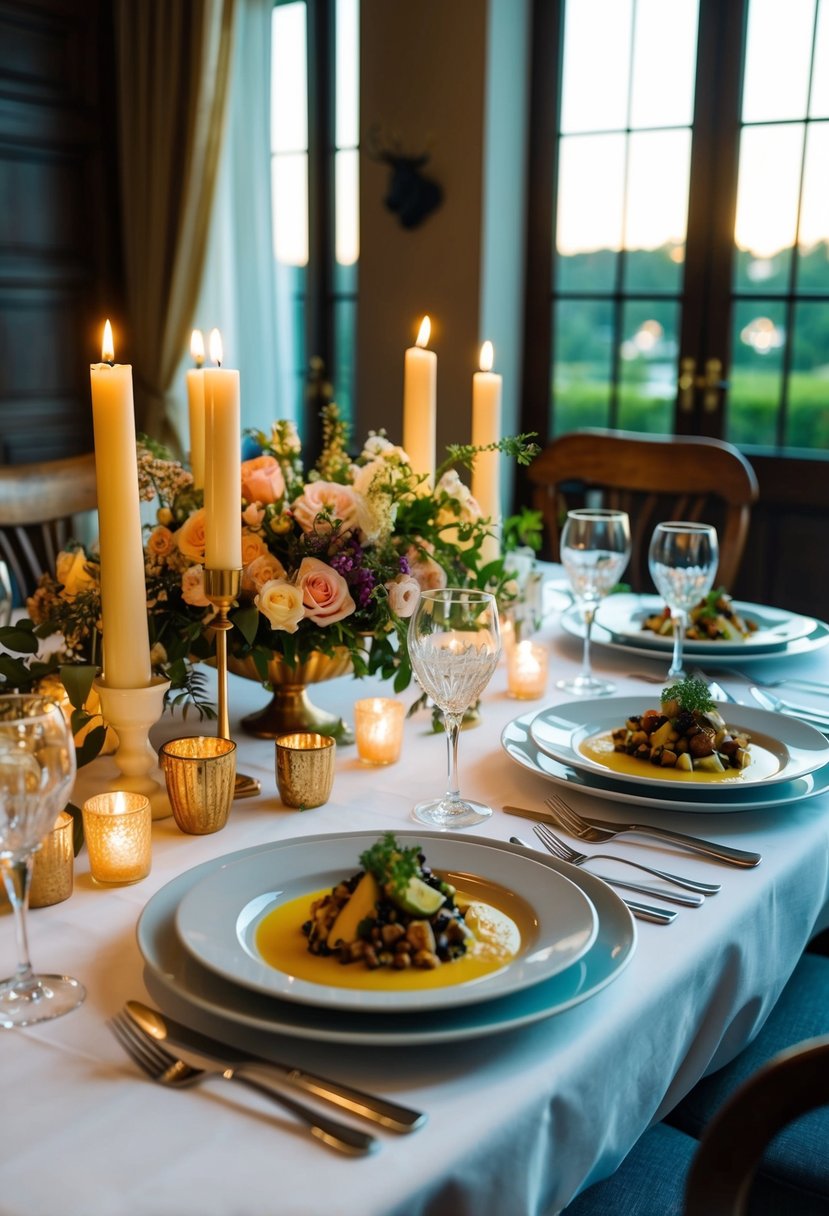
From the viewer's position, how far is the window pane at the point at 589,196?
11.5 ft

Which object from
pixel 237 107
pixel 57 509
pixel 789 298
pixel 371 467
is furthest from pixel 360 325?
pixel 371 467

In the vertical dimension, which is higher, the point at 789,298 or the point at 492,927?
the point at 789,298

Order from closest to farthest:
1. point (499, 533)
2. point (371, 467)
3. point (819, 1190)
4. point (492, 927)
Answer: point (492, 927)
point (819, 1190)
point (371, 467)
point (499, 533)

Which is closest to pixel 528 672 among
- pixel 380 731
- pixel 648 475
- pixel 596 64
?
pixel 380 731

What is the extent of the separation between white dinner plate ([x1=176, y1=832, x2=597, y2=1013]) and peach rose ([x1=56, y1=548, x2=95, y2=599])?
1.45ft

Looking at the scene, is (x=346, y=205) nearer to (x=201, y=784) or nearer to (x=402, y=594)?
(x=402, y=594)

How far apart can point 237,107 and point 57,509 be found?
245 cm

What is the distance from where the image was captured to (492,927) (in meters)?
0.82

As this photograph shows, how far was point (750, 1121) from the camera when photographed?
0.62 m

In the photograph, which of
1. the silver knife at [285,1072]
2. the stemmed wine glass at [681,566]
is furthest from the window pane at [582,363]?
the silver knife at [285,1072]

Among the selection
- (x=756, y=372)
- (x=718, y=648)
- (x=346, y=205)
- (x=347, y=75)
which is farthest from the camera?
(x=346, y=205)

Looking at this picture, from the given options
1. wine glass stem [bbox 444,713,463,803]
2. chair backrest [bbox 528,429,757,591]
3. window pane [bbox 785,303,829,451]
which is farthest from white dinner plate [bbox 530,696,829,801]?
window pane [bbox 785,303,829,451]

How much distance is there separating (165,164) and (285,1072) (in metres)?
3.95

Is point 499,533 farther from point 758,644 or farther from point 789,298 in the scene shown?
point 789,298
